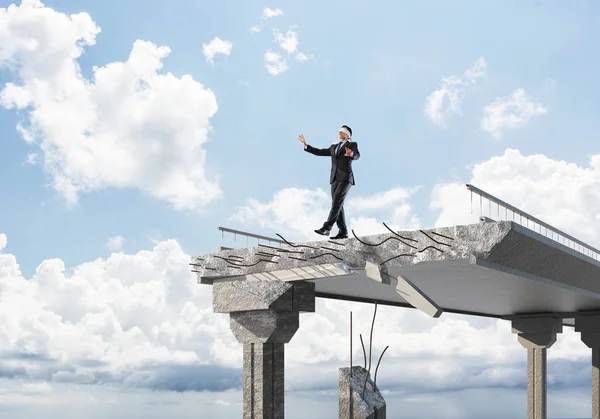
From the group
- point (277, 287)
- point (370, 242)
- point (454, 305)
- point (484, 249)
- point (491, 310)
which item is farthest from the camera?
point (491, 310)

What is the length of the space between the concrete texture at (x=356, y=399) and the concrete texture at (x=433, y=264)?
1.44 metres

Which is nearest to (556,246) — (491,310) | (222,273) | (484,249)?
(484,249)

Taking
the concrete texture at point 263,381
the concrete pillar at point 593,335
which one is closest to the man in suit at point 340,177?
the concrete texture at point 263,381

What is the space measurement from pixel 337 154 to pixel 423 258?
2.72 m

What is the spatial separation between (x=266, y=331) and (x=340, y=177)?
2615 millimetres

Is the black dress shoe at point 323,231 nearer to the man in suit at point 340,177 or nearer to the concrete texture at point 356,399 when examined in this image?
the man in suit at point 340,177

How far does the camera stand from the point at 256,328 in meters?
11.6

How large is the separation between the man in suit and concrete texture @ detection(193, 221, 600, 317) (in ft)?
2.82

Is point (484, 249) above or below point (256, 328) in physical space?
above

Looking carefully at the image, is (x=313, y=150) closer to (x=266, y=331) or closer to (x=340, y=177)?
(x=340, y=177)

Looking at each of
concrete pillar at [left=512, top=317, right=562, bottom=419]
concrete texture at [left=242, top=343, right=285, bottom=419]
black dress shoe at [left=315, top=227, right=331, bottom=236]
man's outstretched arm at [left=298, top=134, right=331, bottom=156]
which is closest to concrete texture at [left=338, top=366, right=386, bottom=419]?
concrete texture at [left=242, top=343, right=285, bottom=419]

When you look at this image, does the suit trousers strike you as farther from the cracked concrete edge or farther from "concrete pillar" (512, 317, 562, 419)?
"concrete pillar" (512, 317, 562, 419)

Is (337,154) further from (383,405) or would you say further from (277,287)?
(383,405)

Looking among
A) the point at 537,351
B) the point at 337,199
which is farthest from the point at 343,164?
the point at 537,351
